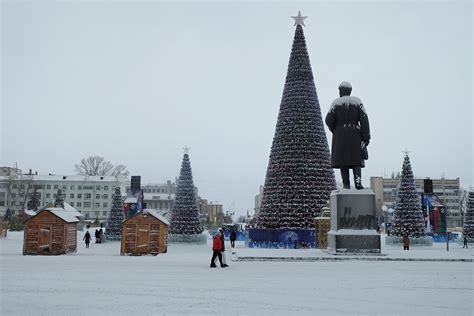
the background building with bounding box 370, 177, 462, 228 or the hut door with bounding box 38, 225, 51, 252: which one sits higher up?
the background building with bounding box 370, 177, 462, 228

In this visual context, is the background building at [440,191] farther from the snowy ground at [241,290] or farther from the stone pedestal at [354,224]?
the snowy ground at [241,290]

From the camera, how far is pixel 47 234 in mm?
20734

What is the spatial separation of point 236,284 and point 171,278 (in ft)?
6.36

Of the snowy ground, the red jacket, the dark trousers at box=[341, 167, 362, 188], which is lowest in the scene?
the snowy ground

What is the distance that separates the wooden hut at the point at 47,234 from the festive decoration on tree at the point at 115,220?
49.1 ft

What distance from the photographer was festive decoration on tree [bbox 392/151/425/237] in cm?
3209

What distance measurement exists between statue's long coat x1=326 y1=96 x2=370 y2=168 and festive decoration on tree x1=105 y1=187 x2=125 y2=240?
24412mm

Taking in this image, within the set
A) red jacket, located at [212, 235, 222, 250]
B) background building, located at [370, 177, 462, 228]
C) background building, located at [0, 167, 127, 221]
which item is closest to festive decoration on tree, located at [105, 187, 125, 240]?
red jacket, located at [212, 235, 222, 250]

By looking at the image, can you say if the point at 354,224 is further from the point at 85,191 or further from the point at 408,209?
the point at 85,191

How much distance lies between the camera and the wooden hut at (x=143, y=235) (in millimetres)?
21312

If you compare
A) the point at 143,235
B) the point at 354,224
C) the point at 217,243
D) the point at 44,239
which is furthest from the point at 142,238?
the point at 354,224

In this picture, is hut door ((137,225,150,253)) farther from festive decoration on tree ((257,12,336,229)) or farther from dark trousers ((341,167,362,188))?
dark trousers ((341,167,362,188))

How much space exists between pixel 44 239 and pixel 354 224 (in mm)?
14667

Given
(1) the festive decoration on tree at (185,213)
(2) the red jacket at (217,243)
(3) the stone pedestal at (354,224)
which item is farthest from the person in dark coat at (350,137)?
(1) the festive decoration on tree at (185,213)
